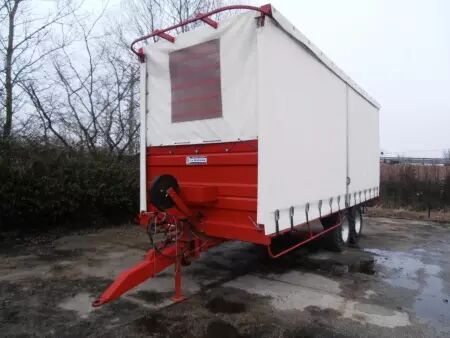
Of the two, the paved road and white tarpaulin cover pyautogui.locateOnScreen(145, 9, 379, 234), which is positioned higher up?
white tarpaulin cover pyautogui.locateOnScreen(145, 9, 379, 234)

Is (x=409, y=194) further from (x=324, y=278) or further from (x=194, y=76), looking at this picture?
(x=194, y=76)

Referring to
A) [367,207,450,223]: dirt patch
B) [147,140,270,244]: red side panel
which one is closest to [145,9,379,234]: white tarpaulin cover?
[147,140,270,244]: red side panel

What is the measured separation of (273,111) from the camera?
14.5 ft

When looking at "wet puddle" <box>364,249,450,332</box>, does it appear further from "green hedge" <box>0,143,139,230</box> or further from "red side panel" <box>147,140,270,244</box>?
"green hedge" <box>0,143,139,230</box>

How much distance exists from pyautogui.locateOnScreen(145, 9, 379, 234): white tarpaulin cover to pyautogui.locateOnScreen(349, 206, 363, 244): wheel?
6.13 ft

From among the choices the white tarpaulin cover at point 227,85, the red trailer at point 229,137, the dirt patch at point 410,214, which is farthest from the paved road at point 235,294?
the dirt patch at point 410,214

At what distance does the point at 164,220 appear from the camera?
4.77 meters

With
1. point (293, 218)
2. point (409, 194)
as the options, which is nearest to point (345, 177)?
point (293, 218)

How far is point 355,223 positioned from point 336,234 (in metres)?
1.37

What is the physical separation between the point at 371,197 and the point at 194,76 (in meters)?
6.24

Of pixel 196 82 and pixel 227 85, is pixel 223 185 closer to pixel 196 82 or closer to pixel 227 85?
pixel 227 85

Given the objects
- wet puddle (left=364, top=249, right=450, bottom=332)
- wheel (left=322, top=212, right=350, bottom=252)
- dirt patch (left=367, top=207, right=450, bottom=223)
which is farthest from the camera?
dirt patch (left=367, top=207, right=450, bottom=223)

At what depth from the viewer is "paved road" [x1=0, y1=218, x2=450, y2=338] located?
4066mm

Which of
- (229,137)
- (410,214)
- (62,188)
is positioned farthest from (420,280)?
(410,214)
